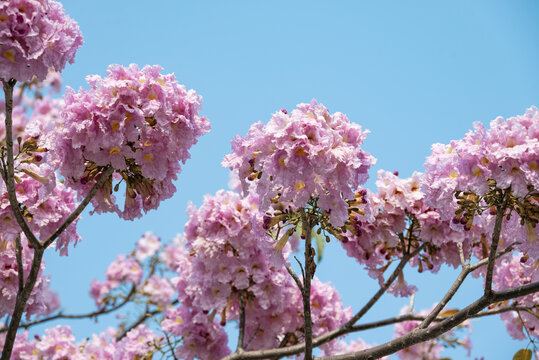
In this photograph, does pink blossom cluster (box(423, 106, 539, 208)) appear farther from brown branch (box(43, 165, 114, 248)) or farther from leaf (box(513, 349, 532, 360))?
brown branch (box(43, 165, 114, 248))

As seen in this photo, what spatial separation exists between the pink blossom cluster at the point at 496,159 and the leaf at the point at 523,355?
112 centimetres

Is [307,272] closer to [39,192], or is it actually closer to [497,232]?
[497,232]

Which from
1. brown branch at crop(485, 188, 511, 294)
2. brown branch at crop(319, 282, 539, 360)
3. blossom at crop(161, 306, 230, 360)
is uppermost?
blossom at crop(161, 306, 230, 360)

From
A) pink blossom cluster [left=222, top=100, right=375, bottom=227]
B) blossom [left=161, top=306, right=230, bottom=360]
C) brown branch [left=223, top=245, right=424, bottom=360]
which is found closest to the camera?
pink blossom cluster [left=222, top=100, right=375, bottom=227]

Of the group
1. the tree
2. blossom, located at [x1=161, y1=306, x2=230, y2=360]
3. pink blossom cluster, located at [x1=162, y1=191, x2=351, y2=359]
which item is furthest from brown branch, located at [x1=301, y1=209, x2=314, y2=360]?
blossom, located at [x1=161, y1=306, x2=230, y2=360]

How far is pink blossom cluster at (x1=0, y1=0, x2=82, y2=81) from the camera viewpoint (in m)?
2.73

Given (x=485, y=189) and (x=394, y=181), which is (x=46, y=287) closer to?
(x=394, y=181)

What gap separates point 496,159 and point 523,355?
1.39 meters

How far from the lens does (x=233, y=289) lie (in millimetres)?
4379

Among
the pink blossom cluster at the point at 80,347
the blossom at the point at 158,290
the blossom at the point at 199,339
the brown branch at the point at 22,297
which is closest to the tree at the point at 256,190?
the brown branch at the point at 22,297

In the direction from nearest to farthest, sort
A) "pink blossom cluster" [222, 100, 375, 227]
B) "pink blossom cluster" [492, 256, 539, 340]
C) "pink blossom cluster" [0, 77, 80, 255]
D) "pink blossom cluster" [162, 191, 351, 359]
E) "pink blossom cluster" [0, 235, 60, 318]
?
"pink blossom cluster" [222, 100, 375, 227] → "pink blossom cluster" [0, 77, 80, 255] → "pink blossom cluster" [0, 235, 60, 318] → "pink blossom cluster" [162, 191, 351, 359] → "pink blossom cluster" [492, 256, 539, 340]

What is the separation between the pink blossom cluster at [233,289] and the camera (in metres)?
4.13

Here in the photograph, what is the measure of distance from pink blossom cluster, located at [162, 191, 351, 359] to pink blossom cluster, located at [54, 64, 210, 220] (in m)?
0.78

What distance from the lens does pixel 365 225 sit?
4.11 m
